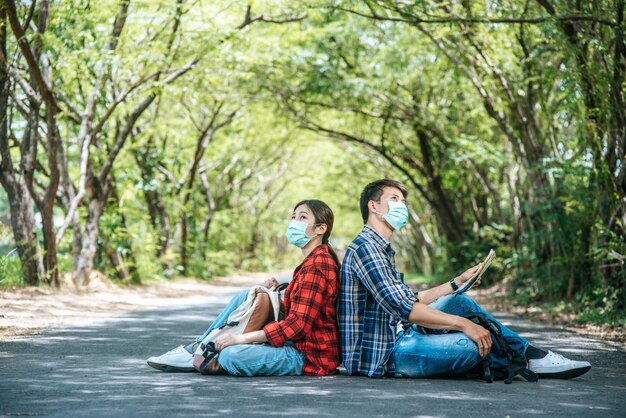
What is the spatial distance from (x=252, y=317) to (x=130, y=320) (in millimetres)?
6900

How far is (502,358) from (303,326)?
1511 millimetres

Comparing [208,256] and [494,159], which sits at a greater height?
[494,159]

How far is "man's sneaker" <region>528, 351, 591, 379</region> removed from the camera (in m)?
6.54

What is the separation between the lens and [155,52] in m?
17.5

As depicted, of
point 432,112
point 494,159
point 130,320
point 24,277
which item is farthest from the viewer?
point 432,112

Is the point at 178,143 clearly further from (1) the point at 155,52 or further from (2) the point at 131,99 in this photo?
(1) the point at 155,52

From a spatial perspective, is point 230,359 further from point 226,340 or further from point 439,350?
point 439,350

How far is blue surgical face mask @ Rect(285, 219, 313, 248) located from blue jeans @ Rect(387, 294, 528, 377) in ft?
3.37

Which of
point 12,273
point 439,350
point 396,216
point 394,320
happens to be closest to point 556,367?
point 439,350

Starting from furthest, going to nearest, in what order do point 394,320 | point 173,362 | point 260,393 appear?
1. point 173,362
2. point 394,320
3. point 260,393

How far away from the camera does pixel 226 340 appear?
655 centimetres

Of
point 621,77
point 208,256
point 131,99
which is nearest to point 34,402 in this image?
point 621,77

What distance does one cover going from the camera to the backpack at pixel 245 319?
659cm

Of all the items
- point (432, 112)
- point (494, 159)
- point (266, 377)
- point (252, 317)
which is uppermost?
point (432, 112)
